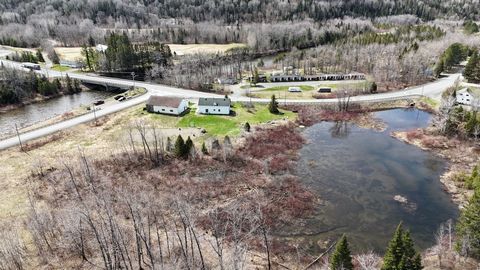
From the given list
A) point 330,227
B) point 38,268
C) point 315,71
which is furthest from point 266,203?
point 315,71

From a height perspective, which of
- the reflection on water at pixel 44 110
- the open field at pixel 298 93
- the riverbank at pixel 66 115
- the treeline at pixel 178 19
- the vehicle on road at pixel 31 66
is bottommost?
the reflection on water at pixel 44 110

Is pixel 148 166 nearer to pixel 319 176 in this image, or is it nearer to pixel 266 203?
pixel 266 203

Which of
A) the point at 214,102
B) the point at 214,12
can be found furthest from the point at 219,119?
the point at 214,12

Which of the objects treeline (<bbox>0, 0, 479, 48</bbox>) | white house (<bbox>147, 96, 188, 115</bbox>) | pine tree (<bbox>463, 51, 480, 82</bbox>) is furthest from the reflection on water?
pine tree (<bbox>463, 51, 480, 82</bbox>)

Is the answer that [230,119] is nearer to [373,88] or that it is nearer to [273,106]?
[273,106]

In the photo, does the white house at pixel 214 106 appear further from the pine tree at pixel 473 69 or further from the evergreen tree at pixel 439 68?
the pine tree at pixel 473 69

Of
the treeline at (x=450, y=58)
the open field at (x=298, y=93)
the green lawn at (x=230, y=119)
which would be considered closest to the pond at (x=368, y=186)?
the green lawn at (x=230, y=119)
